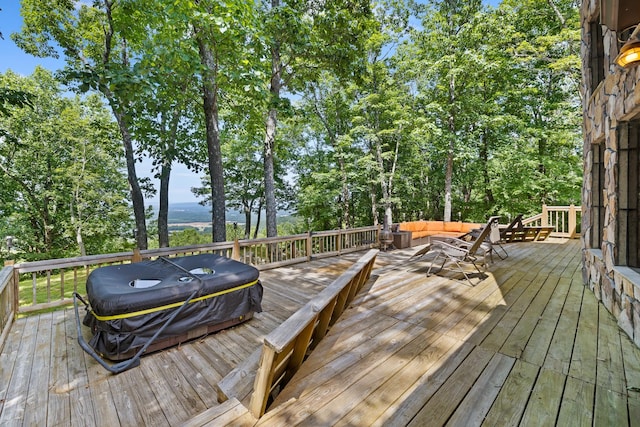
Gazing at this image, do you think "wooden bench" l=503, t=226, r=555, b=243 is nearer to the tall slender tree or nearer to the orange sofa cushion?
the orange sofa cushion

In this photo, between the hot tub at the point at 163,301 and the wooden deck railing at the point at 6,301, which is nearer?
the hot tub at the point at 163,301

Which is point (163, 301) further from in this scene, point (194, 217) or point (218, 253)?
point (194, 217)

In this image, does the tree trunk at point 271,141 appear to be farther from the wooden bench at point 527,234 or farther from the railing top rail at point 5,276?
the wooden bench at point 527,234

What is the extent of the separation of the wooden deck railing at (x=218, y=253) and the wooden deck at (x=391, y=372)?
50cm

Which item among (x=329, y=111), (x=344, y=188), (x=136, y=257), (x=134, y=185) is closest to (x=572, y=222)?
(x=344, y=188)

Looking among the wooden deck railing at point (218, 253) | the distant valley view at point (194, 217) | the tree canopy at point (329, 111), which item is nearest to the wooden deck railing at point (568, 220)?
the tree canopy at point (329, 111)

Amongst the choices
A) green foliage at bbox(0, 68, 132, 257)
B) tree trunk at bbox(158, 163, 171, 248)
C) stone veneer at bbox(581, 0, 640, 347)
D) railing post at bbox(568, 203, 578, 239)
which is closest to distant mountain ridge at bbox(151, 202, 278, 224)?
green foliage at bbox(0, 68, 132, 257)

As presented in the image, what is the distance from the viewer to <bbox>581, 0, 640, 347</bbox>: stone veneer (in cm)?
264

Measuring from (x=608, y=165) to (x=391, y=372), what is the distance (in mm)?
3679

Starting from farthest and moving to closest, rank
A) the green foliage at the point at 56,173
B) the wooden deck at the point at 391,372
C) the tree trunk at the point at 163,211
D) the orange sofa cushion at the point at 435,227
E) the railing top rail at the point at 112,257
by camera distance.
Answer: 1. the green foliage at the point at 56,173
2. the tree trunk at the point at 163,211
3. the orange sofa cushion at the point at 435,227
4. the railing top rail at the point at 112,257
5. the wooden deck at the point at 391,372

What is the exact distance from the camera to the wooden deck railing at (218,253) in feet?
12.0

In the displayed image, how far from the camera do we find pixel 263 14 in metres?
6.50

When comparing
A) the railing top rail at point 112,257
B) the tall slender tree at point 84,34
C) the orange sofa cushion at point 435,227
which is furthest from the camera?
the orange sofa cushion at point 435,227

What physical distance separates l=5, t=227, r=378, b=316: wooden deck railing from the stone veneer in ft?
15.1
